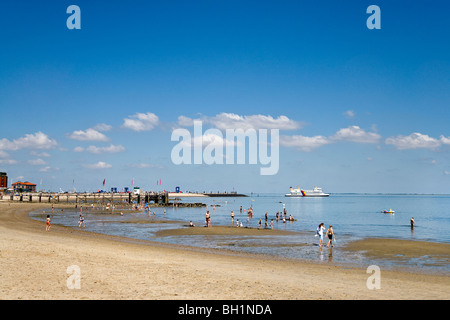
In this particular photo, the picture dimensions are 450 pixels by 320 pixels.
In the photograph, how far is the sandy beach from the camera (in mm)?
12031

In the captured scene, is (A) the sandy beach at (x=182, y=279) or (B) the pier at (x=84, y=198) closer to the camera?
(A) the sandy beach at (x=182, y=279)

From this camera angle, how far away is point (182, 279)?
1445cm

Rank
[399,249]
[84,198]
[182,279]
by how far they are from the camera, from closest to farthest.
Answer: [182,279] → [399,249] → [84,198]

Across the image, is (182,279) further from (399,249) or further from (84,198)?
(84,198)

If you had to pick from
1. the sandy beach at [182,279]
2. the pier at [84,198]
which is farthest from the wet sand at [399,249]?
the pier at [84,198]

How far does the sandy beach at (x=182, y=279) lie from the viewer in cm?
1203

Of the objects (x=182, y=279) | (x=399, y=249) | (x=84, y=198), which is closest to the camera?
(x=182, y=279)

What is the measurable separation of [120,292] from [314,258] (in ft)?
51.9

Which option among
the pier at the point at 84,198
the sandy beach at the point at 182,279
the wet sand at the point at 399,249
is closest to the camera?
the sandy beach at the point at 182,279

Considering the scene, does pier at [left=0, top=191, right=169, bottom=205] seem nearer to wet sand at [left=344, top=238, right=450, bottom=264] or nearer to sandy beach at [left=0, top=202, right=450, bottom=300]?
wet sand at [left=344, top=238, right=450, bottom=264]

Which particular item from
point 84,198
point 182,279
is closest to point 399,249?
point 182,279

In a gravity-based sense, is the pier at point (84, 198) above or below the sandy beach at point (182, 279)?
below

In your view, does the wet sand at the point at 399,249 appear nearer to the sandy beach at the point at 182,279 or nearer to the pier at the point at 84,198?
the sandy beach at the point at 182,279

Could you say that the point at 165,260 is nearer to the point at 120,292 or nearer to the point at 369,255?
the point at 120,292
